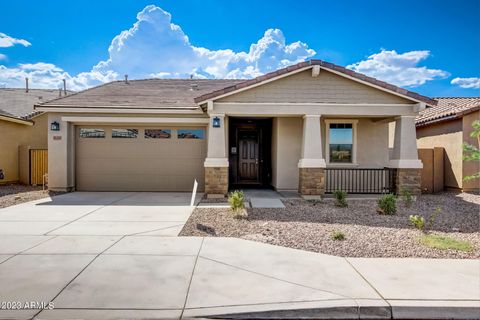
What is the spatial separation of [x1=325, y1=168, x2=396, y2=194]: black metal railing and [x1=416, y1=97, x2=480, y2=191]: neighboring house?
2638 mm

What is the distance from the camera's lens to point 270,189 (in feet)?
40.4

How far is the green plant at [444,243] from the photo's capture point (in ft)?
17.0

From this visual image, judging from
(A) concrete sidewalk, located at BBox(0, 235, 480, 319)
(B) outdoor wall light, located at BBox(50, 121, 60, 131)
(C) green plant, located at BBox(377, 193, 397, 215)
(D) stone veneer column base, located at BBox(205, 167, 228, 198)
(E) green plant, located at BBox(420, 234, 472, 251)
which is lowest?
(A) concrete sidewalk, located at BBox(0, 235, 480, 319)

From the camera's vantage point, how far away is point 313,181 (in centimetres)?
1016

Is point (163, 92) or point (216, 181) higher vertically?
point (163, 92)

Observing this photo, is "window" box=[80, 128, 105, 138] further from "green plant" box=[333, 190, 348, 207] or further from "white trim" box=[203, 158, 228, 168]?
"green plant" box=[333, 190, 348, 207]

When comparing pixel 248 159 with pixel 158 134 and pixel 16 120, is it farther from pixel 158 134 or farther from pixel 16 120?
pixel 16 120

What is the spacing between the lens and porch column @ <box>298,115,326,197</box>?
10133 millimetres

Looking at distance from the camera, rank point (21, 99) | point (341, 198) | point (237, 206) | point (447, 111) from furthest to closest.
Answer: point (21, 99) → point (447, 111) → point (341, 198) → point (237, 206)

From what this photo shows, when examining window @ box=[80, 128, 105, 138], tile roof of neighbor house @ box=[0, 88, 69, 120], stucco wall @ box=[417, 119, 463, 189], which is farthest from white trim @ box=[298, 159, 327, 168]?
tile roof of neighbor house @ box=[0, 88, 69, 120]

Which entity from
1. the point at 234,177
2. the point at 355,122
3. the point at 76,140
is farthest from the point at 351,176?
the point at 76,140

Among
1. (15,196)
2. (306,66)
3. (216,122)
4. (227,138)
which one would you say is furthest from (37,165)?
(306,66)

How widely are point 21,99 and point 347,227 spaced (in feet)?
71.4

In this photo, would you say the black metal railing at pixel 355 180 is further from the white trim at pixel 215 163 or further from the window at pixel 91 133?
the window at pixel 91 133
